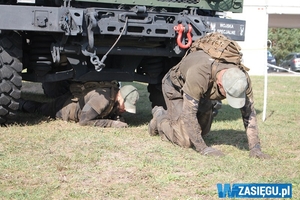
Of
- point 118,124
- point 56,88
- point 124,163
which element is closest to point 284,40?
point 56,88

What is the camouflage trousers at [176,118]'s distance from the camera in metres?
6.62

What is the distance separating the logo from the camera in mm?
4781

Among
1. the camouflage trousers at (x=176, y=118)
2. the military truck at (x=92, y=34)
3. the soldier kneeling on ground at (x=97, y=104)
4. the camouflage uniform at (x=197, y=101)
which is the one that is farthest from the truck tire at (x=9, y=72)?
the camouflage uniform at (x=197, y=101)

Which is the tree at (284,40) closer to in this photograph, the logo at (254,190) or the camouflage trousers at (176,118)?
the camouflage trousers at (176,118)

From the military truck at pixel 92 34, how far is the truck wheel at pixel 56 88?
6.58 ft

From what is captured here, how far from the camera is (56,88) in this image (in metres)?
10.5

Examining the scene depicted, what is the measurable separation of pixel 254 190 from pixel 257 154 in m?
1.32

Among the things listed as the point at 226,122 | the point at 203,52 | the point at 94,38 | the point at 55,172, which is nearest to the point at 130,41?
the point at 94,38

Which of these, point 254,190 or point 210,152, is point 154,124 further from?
point 254,190

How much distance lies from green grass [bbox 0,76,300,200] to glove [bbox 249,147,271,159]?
71 millimetres

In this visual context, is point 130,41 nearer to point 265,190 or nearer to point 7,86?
point 7,86

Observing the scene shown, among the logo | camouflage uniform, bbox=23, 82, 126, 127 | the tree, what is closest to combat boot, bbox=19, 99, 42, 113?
camouflage uniform, bbox=23, 82, 126, 127

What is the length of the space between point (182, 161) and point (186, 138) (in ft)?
2.21

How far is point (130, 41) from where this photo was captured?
25.4ft
